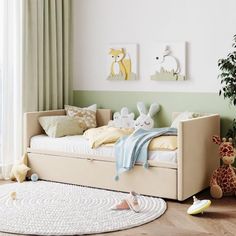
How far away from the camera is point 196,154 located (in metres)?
3.86

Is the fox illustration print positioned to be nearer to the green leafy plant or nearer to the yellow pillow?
the green leafy plant

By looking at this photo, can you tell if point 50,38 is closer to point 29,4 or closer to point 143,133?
point 29,4

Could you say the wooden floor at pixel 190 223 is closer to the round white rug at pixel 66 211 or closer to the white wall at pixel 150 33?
the round white rug at pixel 66 211

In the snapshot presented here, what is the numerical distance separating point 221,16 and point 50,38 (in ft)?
5.66

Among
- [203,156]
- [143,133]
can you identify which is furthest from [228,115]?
[143,133]

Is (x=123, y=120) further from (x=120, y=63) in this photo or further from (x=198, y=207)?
(x=198, y=207)

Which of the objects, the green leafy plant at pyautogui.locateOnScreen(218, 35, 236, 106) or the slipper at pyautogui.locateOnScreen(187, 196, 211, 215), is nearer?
the slipper at pyautogui.locateOnScreen(187, 196, 211, 215)

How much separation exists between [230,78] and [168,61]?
726 mm

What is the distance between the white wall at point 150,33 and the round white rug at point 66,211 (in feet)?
4.15

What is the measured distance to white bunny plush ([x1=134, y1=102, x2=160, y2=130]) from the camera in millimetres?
4492

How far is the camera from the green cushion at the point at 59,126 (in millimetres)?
4484

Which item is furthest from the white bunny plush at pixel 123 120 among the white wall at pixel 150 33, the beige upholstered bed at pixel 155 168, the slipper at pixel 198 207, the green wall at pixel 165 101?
the slipper at pixel 198 207

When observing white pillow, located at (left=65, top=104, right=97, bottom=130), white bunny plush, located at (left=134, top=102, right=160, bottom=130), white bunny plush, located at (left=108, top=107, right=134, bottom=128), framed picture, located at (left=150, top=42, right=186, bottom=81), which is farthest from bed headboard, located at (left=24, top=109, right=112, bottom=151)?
framed picture, located at (left=150, top=42, right=186, bottom=81)

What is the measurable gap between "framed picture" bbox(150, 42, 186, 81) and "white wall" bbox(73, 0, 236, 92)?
5 centimetres
